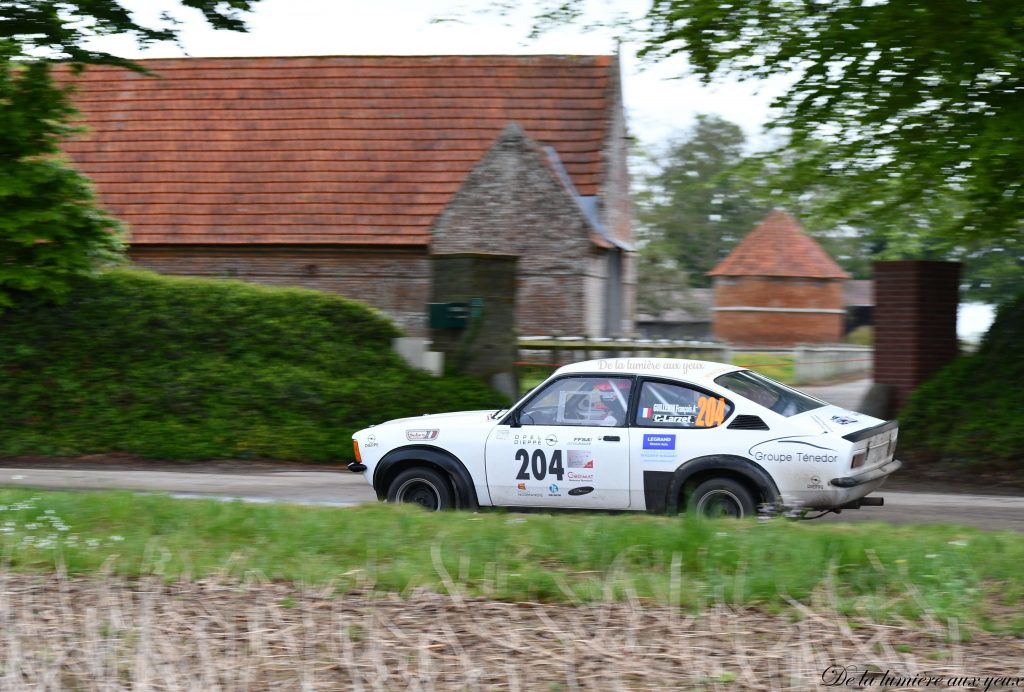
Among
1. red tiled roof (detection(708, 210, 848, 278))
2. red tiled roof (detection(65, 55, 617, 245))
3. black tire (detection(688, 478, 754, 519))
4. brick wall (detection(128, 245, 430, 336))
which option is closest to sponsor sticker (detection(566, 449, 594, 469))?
black tire (detection(688, 478, 754, 519))

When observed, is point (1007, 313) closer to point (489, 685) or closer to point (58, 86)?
point (489, 685)

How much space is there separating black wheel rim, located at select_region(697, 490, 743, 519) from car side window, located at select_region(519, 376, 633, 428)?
898mm

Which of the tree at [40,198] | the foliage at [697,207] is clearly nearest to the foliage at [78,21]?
the tree at [40,198]

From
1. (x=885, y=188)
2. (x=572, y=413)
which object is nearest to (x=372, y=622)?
(x=572, y=413)

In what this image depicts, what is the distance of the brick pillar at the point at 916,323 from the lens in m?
15.5

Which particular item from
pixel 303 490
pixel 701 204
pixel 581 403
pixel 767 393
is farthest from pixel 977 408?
pixel 701 204

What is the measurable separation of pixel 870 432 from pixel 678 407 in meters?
1.53

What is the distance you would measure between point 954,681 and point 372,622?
2.78 meters

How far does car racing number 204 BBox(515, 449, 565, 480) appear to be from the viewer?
9.26m

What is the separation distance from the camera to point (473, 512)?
9.02 m

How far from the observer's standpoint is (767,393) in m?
9.43

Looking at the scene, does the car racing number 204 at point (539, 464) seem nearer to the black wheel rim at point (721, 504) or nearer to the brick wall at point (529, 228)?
the black wheel rim at point (721, 504)

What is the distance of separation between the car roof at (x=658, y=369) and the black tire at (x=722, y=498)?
867 mm

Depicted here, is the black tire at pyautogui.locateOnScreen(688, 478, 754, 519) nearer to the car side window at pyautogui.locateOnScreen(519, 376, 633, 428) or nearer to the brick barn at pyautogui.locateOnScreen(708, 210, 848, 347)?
the car side window at pyautogui.locateOnScreen(519, 376, 633, 428)
